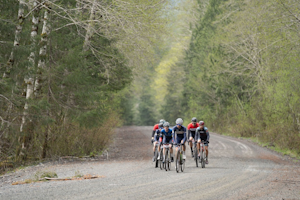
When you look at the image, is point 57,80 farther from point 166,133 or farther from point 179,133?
point 179,133

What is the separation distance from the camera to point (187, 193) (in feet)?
33.6

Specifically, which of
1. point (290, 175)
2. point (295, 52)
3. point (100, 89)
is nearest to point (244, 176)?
point (290, 175)

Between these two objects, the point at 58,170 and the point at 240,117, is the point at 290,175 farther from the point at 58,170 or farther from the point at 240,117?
the point at 240,117

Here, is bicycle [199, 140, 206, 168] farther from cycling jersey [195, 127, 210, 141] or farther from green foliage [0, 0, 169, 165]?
green foliage [0, 0, 169, 165]

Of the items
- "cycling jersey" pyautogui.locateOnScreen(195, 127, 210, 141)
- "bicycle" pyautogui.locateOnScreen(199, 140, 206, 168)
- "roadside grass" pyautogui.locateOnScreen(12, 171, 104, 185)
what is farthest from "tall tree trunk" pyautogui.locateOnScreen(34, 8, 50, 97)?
"bicycle" pyautogui.locateOnScreen(199, 140, 206, 168)

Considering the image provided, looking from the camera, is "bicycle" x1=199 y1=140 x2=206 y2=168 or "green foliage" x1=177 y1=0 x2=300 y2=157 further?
"green foliage" x1=177 y1=0 x2=300 y2=157

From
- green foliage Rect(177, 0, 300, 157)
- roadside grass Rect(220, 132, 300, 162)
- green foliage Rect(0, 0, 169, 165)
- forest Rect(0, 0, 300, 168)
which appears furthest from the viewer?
roadside grass Rect(220, 132, 300, 162)

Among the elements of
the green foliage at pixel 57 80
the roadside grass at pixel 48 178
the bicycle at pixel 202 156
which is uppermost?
the green foliage at pixel 57 80

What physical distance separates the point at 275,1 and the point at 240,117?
21250mm

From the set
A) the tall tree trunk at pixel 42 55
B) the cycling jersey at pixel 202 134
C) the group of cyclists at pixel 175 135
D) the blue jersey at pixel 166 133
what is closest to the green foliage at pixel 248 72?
the cycling jersey at pixel 202 134

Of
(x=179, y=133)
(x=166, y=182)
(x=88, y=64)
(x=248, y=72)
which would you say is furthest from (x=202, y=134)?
(x=248, y=72)

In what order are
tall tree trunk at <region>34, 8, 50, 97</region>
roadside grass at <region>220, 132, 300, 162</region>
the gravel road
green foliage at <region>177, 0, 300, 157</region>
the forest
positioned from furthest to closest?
roadside grass at <region>220, 132, 300, 162</region>
green foliage at <region>177, 0, 300, 157</region>
tall tree trunk at <region>34, 8, 50, 97</region>
the forest
the gravel road

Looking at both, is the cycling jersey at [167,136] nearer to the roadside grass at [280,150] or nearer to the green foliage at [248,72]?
the green foliage at [248,72]

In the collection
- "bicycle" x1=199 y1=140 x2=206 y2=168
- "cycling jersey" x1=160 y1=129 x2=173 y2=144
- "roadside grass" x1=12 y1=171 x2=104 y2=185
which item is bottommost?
"roadside grass" x1=12 y1=171 x2=104 y2=185
